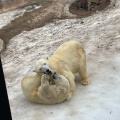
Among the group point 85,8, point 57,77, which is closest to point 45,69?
point 57,77

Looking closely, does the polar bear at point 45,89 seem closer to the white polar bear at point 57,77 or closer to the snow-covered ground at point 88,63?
the white polar bear at point 57,77

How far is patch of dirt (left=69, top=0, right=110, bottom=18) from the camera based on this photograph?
9.21m

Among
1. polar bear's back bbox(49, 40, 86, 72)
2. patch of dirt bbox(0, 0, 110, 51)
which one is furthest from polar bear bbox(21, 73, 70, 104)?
patch of dirt bbox(0, 0, 110, 51)

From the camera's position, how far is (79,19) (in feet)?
29.0

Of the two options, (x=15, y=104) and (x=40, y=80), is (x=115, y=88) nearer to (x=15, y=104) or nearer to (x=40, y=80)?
(x=40, y=80)

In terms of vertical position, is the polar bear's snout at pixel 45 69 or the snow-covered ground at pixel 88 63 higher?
the polar bear's snout at pixel 45 69

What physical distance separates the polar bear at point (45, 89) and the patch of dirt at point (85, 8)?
14.9 feet

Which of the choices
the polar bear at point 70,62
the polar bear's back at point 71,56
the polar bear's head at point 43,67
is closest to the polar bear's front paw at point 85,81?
the polar bear at point 70,62

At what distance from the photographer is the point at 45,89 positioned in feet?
15.4

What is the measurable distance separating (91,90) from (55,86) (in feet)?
2.59

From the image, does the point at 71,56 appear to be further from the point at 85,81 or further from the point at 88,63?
the point at 88,63

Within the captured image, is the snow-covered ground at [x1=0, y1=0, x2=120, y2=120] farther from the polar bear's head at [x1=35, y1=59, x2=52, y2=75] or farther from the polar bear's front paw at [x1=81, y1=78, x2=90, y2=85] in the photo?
the polar bear's head at [x1=35, y1=59, x2=52, y2=75]

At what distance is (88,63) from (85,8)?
12.4ft

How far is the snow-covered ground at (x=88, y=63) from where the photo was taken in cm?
465
